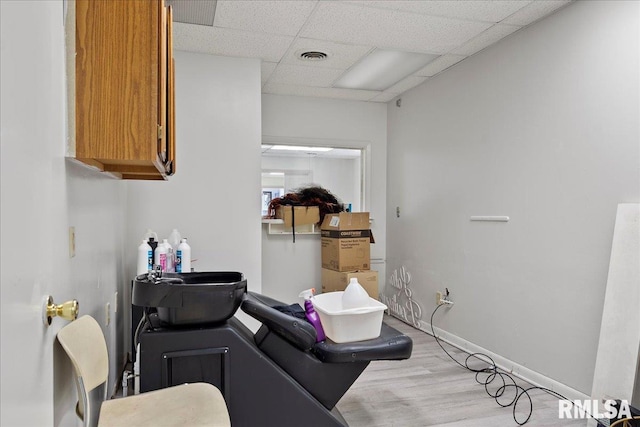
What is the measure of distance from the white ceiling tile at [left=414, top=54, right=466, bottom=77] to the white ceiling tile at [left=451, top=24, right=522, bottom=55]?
0.11m

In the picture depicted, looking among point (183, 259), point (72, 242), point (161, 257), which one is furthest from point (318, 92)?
point (72, 242)

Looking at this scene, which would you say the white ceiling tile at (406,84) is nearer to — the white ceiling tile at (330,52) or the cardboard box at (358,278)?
the white ceiling tile at (330,52)

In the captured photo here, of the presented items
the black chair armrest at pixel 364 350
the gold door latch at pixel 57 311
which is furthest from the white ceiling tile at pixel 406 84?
the gold door latch at pixel 57 311

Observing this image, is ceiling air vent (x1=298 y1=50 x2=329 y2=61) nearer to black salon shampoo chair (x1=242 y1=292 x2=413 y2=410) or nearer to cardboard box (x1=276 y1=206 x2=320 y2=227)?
cardboard box (x1=276 y1=206 x2=320 y2=227)

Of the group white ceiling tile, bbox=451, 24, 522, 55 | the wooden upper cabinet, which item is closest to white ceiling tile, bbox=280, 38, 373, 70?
white ceiling tile, bbox=451, 24, 522, 55

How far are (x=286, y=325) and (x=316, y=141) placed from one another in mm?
3102

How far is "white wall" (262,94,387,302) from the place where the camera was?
461 cm

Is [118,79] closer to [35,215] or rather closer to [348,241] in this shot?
[35,215]

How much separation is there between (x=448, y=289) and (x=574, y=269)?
1320mm

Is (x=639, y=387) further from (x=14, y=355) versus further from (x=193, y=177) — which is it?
(x=193, y=177)

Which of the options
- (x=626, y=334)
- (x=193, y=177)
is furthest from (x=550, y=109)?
(x=193, y=177)

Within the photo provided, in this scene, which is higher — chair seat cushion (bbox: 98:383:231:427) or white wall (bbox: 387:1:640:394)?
white wall (bbox: 387:1:640:394)

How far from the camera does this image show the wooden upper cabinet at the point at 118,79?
142cm

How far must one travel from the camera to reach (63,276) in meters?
1.40
